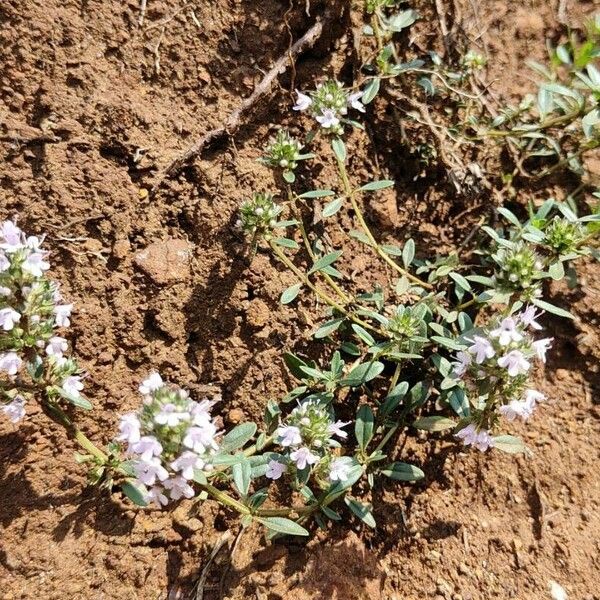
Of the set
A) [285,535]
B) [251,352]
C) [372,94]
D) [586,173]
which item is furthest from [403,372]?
[586,173]

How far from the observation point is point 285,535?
2869 mm

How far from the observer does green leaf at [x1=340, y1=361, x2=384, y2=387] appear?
289 cm

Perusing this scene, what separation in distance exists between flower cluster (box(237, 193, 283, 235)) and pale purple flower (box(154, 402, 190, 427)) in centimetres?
103

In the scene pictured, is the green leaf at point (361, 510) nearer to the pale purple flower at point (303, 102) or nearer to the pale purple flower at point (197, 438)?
the pale purple flower at point (197, 438)

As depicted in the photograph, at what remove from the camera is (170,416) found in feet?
6.98

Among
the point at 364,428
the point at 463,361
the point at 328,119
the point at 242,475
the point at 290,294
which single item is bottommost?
the point at 242,475

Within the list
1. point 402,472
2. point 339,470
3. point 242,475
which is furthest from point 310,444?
point 402,472

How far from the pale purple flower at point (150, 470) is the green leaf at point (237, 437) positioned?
0.52 m

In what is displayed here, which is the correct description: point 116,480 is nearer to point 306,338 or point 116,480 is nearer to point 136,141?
point 306,338

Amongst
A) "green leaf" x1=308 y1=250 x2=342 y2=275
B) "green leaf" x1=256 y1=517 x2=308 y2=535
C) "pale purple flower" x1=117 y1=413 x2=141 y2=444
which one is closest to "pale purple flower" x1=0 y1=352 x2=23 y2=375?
"pale purple flower" x1=117 y1=413 x2=141 y2=444

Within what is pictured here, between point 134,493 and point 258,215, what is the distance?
1328 mm

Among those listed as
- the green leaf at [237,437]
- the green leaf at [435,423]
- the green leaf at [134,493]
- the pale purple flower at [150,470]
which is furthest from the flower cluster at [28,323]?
the green leaf at [435,423]

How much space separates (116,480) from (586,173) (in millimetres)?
3110

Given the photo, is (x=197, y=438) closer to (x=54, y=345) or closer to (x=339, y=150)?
(x=54, y=345)
